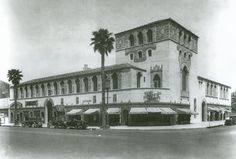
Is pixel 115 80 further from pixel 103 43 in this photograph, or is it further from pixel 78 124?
pixel 78 124

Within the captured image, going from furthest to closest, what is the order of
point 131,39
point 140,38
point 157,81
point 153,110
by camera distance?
point 131,39
point 140,38
point 157,81
point 153,110

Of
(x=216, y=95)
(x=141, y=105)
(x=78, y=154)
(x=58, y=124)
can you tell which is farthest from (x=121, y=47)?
(x=78, y=154)

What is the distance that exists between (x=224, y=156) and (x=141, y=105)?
86.3 ft

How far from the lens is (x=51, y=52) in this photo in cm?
2073

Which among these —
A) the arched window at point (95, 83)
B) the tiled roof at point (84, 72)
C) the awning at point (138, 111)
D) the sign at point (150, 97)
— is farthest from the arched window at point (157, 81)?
the arched window at point (95, 83)

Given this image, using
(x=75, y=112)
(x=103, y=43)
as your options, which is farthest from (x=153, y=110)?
(x=75, y=112)

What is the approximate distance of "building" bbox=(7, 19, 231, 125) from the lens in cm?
3803

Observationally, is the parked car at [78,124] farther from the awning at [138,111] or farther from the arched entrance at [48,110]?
the arched entrance at [48,110]

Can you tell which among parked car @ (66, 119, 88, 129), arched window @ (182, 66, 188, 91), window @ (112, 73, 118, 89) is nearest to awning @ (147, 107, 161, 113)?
window @ (112, 73, 118, 89)

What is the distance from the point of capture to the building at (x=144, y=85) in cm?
3803

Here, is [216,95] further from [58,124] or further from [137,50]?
[58,124]

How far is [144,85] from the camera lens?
42.7 m

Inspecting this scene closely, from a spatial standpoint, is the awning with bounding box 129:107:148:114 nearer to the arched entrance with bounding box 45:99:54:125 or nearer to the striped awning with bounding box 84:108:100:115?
the striped awning with bounding box 84:108:100:115

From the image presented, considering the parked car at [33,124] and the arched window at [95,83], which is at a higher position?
the arched window at [95,83]
